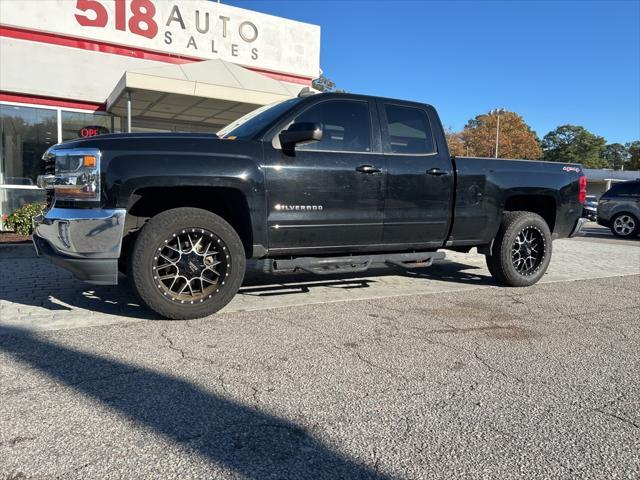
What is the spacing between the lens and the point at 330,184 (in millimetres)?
4750

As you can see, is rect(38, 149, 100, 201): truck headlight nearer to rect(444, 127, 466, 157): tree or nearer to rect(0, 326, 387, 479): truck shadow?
rect(0, 326, 387, 479): truck shadow

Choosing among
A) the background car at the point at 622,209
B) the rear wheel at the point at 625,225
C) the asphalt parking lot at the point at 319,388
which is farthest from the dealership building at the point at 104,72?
the rear wheel at the point at 625,225

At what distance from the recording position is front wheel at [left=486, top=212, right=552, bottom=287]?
595 centimetres

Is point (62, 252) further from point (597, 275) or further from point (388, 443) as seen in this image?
point (597, 275)

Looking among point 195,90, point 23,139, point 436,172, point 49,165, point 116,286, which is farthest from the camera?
point 23,139

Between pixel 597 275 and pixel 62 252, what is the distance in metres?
7.02

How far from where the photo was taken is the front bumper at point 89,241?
3.92 meters

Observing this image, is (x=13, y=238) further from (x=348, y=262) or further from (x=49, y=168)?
(x=348, y=262)

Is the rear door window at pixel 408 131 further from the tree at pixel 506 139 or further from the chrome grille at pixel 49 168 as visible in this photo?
the tree at pixel 506 139

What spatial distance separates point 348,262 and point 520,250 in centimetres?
249

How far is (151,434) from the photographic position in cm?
241

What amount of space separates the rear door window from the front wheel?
1436 millimetres

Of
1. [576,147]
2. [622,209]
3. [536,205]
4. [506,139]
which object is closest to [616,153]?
[576,147]

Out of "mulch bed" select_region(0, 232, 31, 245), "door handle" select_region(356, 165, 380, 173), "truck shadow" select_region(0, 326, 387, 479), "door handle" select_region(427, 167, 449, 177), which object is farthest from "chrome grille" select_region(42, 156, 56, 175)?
"mulch bed" select_region(0, 232, 31, 245)
